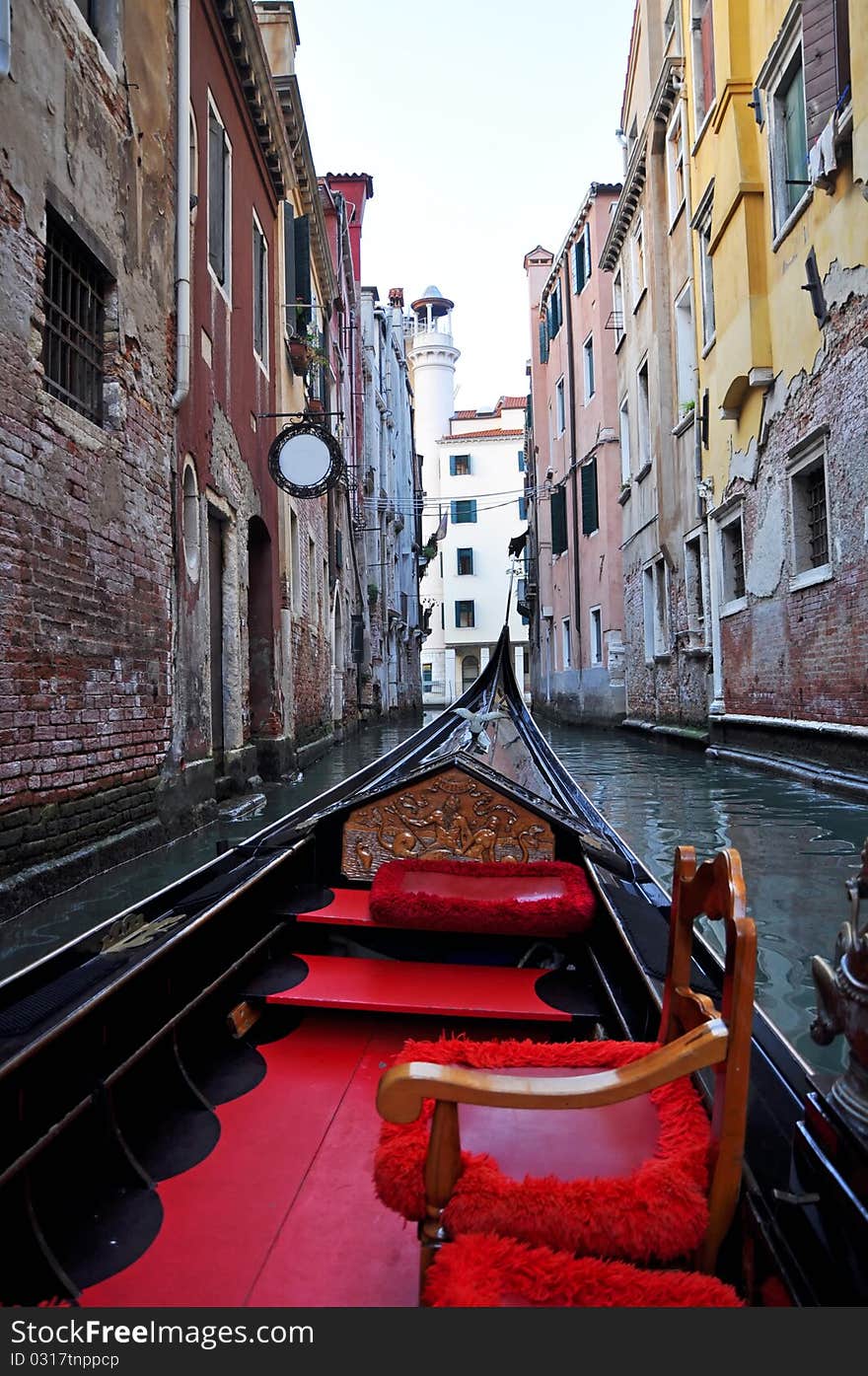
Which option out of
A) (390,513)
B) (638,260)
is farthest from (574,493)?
(638,260)

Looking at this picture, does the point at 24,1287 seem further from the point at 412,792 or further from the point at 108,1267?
the point at 412,792

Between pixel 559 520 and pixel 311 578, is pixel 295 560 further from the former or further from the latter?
pixel 559 520

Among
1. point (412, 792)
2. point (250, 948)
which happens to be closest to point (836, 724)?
point (412, 792)

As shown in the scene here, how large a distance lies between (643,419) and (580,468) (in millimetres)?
3814

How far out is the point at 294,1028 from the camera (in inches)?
72.9

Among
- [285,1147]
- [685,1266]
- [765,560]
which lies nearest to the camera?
[685,1266]

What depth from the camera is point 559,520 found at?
17.2m

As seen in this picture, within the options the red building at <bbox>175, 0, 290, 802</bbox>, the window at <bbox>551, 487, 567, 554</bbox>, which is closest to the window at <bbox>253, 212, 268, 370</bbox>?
the red building at <bbox>175, 0, 290, 802</bbox>

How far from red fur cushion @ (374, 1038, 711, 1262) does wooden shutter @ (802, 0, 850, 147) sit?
5905 mm

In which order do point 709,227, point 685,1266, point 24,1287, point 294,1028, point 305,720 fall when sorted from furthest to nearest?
point 305,720, point 709,227, point 294,1028, point 24,1287, point 685,1266

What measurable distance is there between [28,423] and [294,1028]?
244 cm

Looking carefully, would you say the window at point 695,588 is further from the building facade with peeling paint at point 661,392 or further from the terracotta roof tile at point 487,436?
the terracotta roof tile at point 487,436

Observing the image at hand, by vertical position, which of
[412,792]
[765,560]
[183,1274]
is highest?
[765,560]

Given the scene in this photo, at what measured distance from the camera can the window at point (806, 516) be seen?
6.20 m
